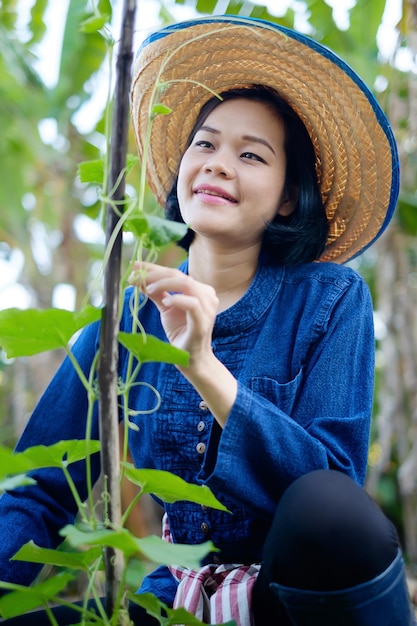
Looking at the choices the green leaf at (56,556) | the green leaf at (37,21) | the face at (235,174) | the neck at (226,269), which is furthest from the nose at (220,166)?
the green leaf at (37,21)

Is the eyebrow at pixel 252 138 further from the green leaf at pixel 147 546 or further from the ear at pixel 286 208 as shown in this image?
the green leaf at pixel 147 546

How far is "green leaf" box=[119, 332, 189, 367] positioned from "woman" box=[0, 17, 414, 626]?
0.07 meters

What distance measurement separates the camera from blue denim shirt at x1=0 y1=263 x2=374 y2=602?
91cm

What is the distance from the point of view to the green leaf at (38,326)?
0.71m

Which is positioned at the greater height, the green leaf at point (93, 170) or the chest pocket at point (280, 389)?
the green leaf at point (93, 170)

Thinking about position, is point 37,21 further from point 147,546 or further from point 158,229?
point 147,546

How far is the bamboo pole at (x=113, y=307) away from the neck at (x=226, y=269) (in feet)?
1.70

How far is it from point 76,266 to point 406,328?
1563 mm

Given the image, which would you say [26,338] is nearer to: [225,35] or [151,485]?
[151,485]

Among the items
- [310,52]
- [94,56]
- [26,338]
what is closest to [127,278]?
[26,338]

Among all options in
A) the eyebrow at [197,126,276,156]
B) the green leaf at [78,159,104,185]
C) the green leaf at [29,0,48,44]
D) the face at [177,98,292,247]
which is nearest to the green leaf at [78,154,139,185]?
the green leaf at [78,159,104,185]

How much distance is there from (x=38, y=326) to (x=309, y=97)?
79 cm

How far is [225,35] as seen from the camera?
1308 millimetres

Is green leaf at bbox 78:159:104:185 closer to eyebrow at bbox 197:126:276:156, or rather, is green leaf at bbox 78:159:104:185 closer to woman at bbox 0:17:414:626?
woman at bbox 0:17:414:626
